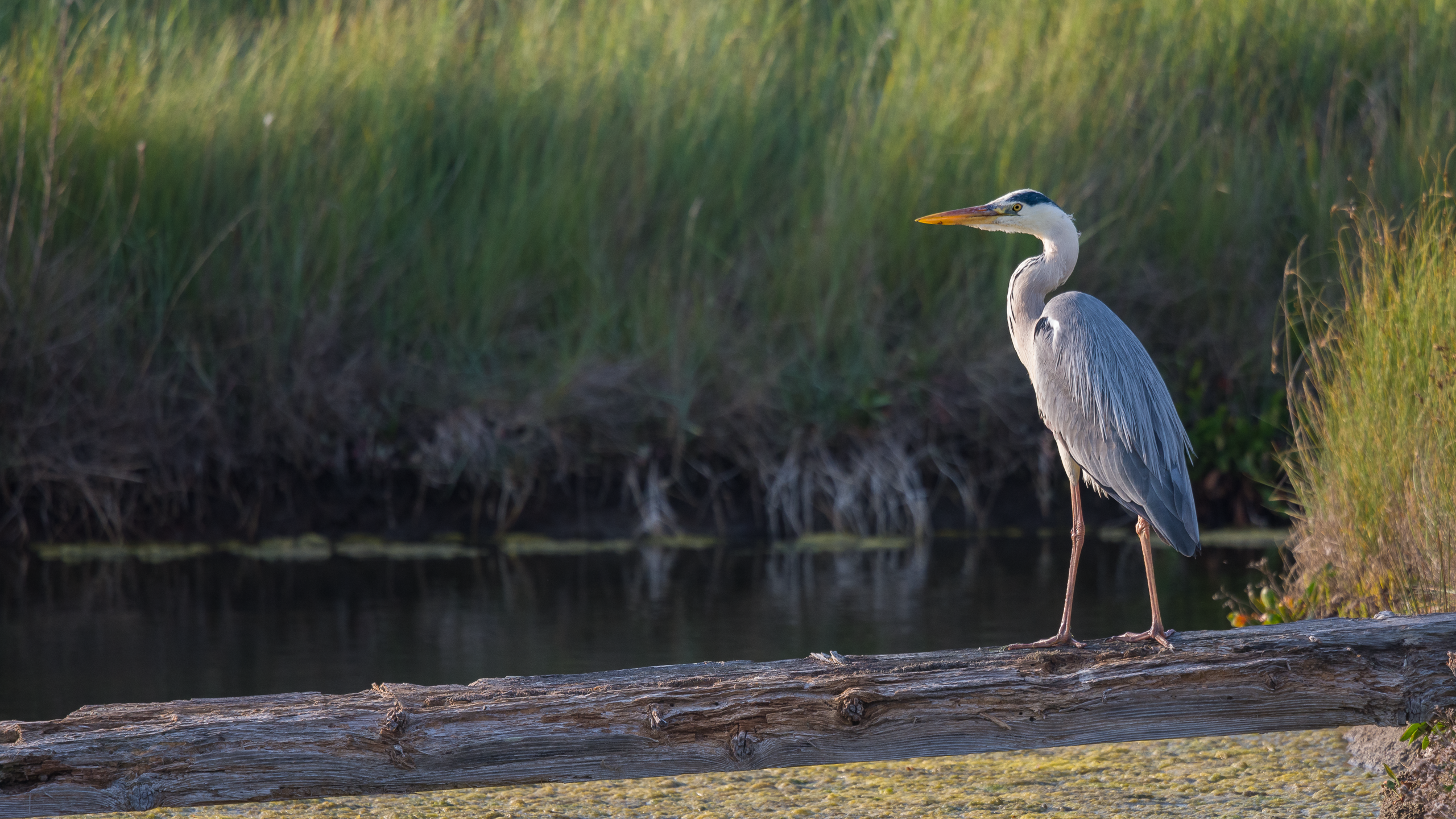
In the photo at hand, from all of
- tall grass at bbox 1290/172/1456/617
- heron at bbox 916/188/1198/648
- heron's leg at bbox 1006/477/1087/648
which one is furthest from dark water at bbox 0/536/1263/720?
heron at bbox 916/188/1198/648

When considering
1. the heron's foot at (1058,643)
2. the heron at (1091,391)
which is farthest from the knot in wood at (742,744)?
the heron at (1091,391)

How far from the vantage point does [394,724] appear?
107 inches

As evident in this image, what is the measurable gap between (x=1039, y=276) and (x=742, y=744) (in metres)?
1.52

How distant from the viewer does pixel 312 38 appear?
762 centimetres

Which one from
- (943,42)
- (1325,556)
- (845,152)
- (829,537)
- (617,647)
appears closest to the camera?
(1325,556)

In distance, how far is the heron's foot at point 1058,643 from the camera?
3066 millimetres

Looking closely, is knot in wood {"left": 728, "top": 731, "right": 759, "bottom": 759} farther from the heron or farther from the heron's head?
the heron's head

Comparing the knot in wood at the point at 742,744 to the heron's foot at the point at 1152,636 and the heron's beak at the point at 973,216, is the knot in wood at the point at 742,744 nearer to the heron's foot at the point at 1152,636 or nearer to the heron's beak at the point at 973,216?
the heron's foot at the point at 1152,636

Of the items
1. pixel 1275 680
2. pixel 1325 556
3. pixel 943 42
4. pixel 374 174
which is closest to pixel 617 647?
pixel 1325 556

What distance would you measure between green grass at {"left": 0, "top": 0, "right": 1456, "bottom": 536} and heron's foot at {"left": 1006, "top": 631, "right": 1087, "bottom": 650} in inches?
134

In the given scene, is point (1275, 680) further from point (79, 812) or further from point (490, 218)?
point (490, 218)

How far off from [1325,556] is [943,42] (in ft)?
15.2

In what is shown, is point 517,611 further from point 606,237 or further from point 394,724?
point 394,724

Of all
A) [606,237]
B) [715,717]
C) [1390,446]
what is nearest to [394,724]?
[715,717]
